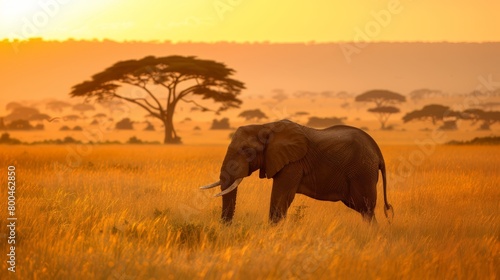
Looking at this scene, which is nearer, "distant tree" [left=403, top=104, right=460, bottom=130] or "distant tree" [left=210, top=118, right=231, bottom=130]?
"distant tree" [left=403, top=104, right=460, bottom=130]

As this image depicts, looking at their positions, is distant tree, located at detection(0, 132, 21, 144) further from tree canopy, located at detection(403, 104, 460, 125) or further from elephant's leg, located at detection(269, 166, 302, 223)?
elephant's leg, located at detection(269, 166, 302, 223)

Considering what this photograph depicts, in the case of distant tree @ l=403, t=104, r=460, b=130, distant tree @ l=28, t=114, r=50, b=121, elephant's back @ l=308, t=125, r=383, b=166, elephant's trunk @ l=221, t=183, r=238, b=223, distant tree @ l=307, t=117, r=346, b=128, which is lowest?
elephant's trunk @ l=221, t=183, r=238, b=223

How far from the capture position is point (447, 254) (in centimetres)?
876

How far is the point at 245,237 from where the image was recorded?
9.63 m

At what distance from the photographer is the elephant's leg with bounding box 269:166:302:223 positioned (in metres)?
10.9

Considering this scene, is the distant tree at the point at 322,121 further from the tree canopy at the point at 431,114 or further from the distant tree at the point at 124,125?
the distant tree at the point at 124,125

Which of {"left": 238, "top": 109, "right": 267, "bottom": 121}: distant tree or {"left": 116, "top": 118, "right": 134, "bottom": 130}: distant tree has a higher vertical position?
{"left": 238, "top": 109, "right": 267, "bottom": 121}: distant tree

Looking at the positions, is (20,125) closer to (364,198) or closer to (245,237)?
(364,198)

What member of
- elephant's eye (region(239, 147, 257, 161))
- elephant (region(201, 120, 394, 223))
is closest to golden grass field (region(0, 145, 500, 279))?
elephant (region(201, 120, 394, 223))

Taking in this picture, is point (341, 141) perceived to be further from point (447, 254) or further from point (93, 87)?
point (93, 87)

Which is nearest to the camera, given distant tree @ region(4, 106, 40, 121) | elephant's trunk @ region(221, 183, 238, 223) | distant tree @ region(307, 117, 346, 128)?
elephant's trunk @ region(221, 183, 238, 223)

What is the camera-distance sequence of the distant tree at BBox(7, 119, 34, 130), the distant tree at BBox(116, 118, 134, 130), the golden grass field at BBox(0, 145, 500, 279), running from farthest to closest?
the distant tree at BBox(116, 118, 134, 130)
the distant tree at BBox(7, 119, 34, 130)
the golden grass field at BBox(0, 145, 500, 279)

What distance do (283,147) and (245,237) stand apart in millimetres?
1875

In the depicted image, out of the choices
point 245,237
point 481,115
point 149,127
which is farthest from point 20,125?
point 245,237
